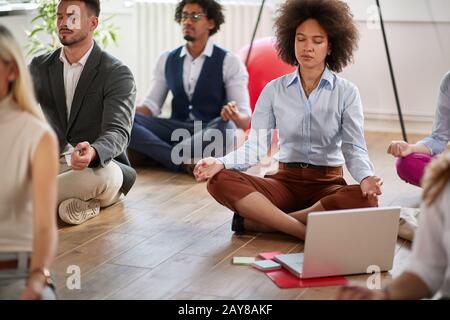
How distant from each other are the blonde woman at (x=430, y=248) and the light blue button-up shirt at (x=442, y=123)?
1.51 metres

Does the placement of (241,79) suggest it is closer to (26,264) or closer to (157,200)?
(157,200)

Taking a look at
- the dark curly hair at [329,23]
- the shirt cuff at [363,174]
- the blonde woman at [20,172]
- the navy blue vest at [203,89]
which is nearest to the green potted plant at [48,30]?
the navy blue vest at [203,89]

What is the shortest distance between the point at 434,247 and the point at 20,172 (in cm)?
94

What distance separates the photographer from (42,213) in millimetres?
1842

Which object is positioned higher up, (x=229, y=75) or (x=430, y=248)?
(x=229, y=75)

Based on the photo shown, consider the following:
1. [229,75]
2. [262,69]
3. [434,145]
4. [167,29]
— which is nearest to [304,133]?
[434,145]

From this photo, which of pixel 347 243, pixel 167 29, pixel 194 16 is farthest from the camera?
pixel 167 29

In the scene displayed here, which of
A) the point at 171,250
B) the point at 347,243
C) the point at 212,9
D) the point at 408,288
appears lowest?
the point at 171,250

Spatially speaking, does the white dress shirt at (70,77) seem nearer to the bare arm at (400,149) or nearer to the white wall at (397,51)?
the bare arm at (400,149)

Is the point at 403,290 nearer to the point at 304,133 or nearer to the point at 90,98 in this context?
the point at 304,133

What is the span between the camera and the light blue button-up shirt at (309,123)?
2994 mm

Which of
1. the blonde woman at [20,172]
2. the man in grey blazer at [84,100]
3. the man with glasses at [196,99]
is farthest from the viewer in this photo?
the man with glasses at [196,99]

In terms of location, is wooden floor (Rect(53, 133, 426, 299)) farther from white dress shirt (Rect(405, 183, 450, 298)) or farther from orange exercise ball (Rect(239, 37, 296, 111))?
orange exercise ball (Rect(239, 37, 296, 111))

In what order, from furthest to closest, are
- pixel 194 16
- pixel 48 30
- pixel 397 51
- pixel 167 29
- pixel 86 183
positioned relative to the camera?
pixel 167 29, pixel 397 51, pixel 48 30, pixel 194 16, pixel 86 183
